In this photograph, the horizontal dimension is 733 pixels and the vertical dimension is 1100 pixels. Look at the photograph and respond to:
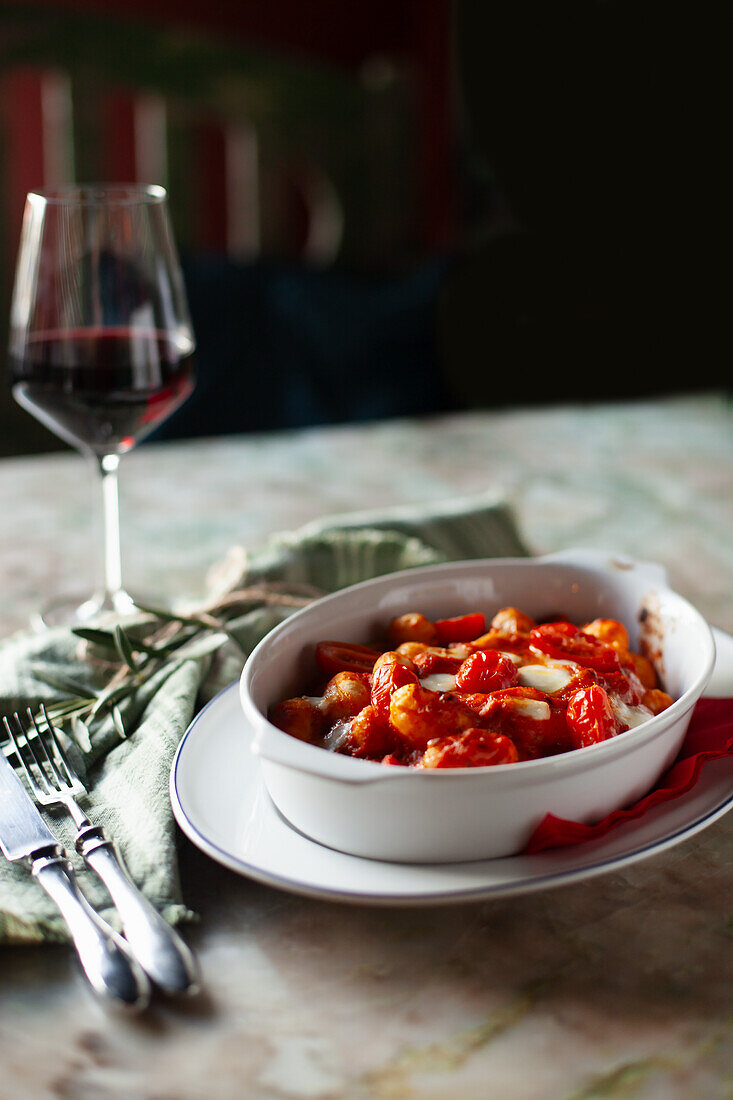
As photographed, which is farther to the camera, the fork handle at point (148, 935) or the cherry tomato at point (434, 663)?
the cherry tomato at point (434, 663)

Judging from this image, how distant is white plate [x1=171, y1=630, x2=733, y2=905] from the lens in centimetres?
47

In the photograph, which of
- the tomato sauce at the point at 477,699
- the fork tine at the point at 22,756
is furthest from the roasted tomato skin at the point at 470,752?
the fork tine at the point at 22,756

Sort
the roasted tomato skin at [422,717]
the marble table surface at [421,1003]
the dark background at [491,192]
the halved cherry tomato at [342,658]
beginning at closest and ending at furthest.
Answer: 1. the marble table surface at [421,1003]
2. the roasted tomato skin at [422,717]
3. the halved cherry tomato at [342,658]
4. the dark background at [491,192]

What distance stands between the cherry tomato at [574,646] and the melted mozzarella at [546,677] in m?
0.03

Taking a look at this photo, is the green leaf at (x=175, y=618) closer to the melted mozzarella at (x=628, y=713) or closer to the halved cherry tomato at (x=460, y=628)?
the halved cherry tomato at (x=460, y=628)

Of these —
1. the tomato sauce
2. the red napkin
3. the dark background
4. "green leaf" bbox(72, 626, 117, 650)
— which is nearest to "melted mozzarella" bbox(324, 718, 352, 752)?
the tomato sauce

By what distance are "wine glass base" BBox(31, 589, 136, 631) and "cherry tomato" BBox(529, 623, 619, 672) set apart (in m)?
0.37

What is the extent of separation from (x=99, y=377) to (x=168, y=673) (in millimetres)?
262

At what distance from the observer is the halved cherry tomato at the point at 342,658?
24.7 inches

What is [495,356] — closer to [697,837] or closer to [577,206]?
[577,206]

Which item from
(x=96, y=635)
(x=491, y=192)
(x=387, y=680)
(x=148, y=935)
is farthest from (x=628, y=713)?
(x=491, y=192)

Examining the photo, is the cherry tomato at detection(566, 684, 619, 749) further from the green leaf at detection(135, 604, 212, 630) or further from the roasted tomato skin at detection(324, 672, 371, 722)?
the green leaf at detection(135, 604, 212, 630)

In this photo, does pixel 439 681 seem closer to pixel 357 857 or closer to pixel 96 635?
pixel 357 857

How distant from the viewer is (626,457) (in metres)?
1.55
